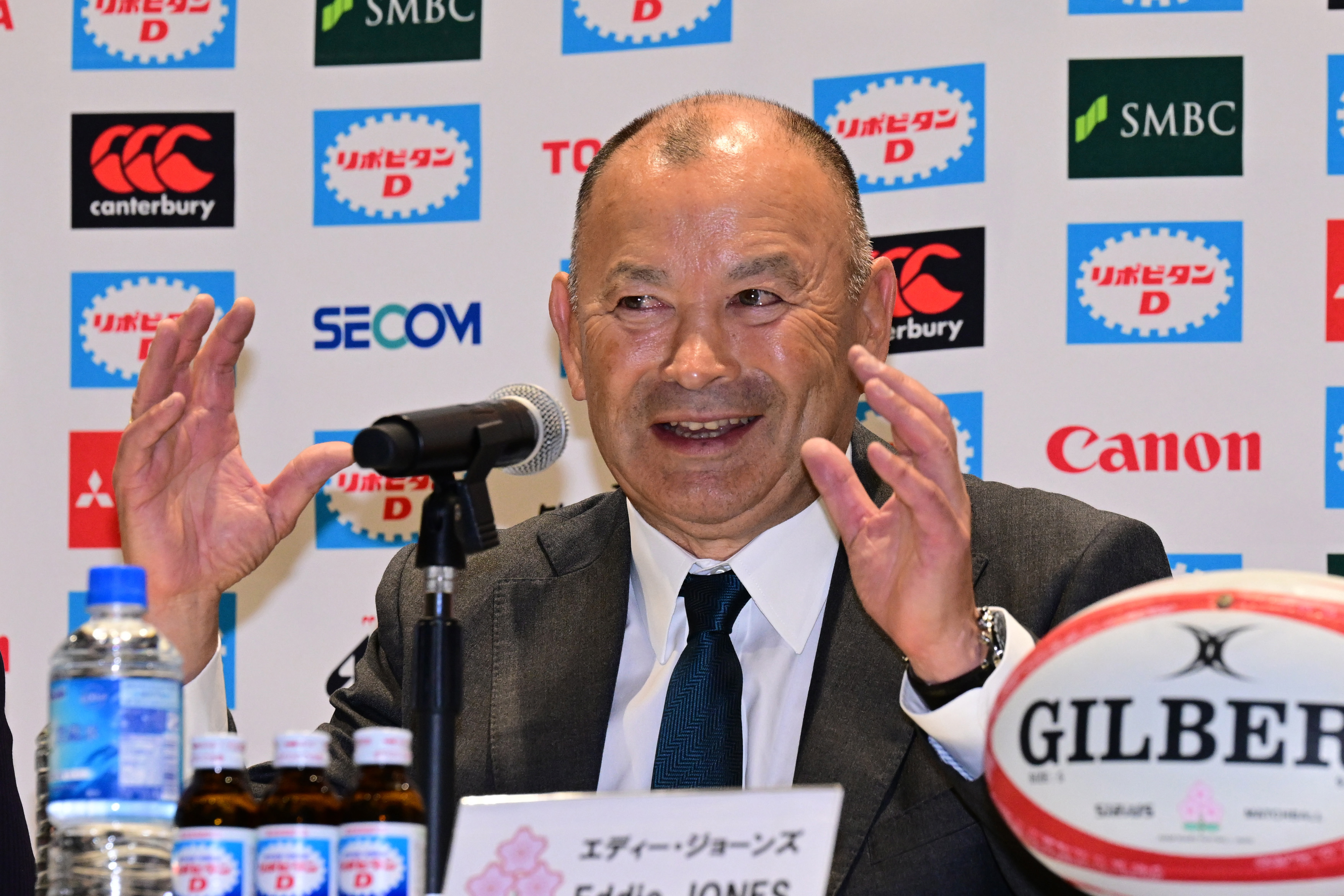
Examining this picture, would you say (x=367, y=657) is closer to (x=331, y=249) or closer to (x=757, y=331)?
(x=757, y=331)

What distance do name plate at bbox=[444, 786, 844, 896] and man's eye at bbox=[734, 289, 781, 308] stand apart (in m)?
1.26

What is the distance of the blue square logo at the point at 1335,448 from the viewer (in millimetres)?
2844

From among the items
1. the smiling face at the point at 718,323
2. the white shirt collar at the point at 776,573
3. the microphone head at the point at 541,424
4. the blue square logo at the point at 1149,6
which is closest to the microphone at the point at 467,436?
the microphone head at the point at 541,424

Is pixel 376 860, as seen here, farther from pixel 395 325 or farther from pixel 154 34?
pixel 154 34

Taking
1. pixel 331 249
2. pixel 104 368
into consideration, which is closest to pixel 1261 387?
pixel 331 249

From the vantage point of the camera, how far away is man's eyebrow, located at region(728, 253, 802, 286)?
2.28 metres

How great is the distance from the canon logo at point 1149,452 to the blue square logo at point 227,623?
1.75 m

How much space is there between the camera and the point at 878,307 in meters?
Result: 2.56

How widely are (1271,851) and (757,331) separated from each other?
1.26 metres

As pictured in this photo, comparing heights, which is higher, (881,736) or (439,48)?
(439,48)

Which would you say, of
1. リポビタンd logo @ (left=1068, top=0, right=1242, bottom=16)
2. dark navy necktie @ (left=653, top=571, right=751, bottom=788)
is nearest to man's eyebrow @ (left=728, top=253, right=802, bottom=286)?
dark navy necktie @ (left=653, top=571, right=751, bottom=788)

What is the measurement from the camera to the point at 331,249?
3.34 meters

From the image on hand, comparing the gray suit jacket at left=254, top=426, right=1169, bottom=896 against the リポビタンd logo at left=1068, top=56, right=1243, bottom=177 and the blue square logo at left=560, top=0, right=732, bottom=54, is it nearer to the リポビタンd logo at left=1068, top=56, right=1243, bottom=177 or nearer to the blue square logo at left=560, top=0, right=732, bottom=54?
the リポビタンd logo at left=1068, top=56, right=1243, bottom=177

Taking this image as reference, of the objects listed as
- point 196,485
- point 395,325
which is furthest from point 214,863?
point 395,325
